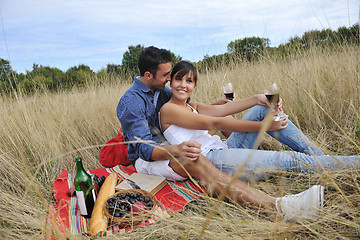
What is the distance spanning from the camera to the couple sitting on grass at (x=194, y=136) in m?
2.08

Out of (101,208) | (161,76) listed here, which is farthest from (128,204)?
(161,76)

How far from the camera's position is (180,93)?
250 cm

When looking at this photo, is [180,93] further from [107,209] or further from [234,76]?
[234,76]

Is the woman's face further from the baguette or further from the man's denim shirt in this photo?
the baguette

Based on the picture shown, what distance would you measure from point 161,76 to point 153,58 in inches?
7.6

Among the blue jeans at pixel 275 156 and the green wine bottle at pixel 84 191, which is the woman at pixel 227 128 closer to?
the blue jeans at pixel 275 156

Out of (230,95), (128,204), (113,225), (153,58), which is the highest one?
(153,58)

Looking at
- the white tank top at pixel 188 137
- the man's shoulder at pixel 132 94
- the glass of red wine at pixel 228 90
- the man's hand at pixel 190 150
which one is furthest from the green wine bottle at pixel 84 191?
the glass of red wine at pixel 228 90

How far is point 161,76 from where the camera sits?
2.60m

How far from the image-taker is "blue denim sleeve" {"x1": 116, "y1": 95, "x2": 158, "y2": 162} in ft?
7.66

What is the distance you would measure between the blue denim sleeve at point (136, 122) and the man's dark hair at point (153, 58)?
0.33 metres

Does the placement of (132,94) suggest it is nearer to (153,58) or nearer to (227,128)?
(153,58)

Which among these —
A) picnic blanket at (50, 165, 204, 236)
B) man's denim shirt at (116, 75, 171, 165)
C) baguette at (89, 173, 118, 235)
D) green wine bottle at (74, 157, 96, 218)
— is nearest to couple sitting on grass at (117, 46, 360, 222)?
man's denim shirt at (116, 75, 171, 165)

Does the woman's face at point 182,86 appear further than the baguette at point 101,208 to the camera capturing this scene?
Yes
